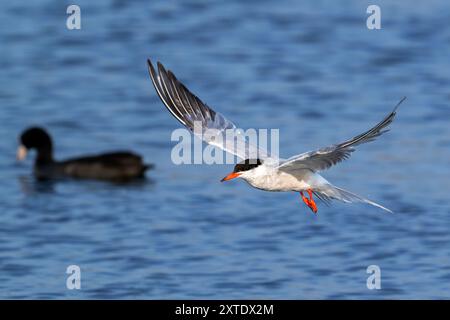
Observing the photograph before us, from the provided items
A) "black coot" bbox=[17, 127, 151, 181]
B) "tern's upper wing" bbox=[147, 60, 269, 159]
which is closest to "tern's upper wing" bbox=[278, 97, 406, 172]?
"tern's upper wing" bbox=[147, 60, 269, 159]

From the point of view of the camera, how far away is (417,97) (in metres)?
18.1

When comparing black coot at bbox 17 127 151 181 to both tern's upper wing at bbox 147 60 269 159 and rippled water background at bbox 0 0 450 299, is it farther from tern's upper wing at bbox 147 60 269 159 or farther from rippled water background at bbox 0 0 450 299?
tern's upper wing at bbox 147 60 269 159

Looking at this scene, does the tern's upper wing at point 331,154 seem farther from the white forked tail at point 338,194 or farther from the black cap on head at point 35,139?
the black cap on head at point 35,139

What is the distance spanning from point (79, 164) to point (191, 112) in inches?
200

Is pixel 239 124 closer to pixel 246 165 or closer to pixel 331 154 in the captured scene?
pixel 246 165

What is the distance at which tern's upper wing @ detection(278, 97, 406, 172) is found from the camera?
834cm

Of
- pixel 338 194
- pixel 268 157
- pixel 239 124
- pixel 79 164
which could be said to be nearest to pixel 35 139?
pixel 79 164

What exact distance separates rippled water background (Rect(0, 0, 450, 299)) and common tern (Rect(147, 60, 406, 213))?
1692mm

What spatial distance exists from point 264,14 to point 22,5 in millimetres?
4604

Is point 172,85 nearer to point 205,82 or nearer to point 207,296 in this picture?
point 207,296

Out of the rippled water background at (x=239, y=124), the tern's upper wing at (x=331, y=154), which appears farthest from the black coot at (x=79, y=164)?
the tern's upper wing at (x=331, y=154)

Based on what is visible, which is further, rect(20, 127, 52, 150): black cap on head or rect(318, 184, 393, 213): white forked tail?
rect(20, 127, 52, 150): black cap on head

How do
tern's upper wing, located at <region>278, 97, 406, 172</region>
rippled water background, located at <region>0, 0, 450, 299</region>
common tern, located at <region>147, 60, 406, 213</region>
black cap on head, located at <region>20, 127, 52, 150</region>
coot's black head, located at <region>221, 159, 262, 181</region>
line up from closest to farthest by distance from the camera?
1. tern's upper wing, located at <region>278, 97, 406, 172</region>
2. common tern, located at <region>147, 60, 406, 213</region>
3. coot's black head, located at <region>221, 159, 262, 181</region>
4. rippled water background, located at <region>0, 0, 450, 299</region>
5. black cap on head, located at <region>20, 127, 52, 150</region>

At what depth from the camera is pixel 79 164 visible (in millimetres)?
15562
